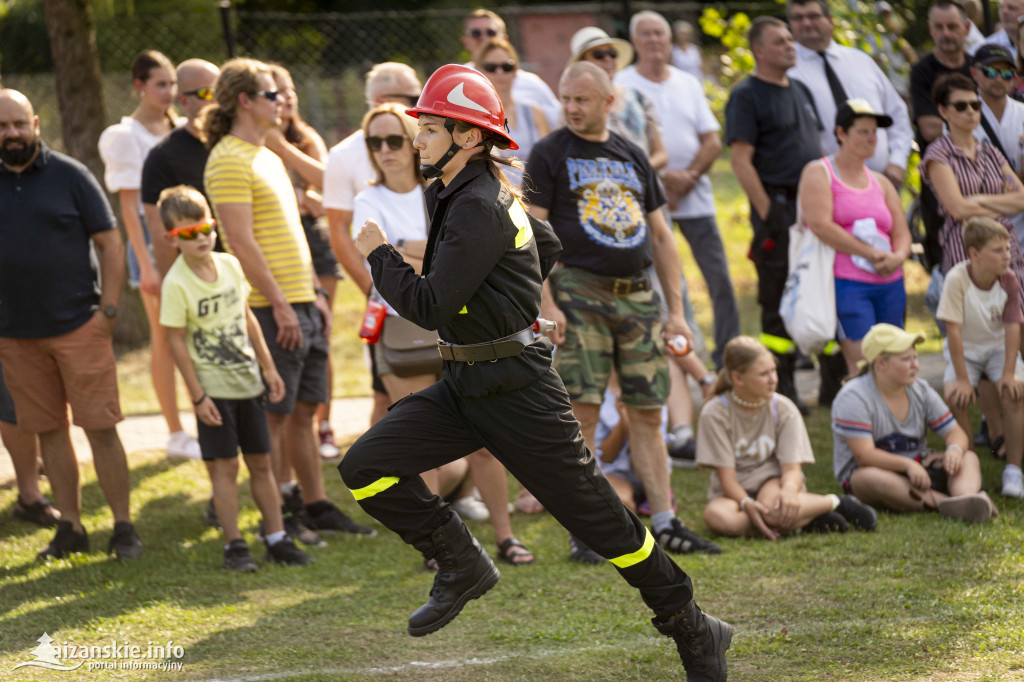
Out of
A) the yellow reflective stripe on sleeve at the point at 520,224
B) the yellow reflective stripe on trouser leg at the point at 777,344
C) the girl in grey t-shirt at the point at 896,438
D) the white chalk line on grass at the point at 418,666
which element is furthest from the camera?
the yellow reflective stripe on trouser leg at the point at 777,344

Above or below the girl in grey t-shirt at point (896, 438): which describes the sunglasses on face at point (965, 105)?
above

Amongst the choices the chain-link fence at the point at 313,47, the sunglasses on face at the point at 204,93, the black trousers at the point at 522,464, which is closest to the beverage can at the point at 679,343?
the black trousers at the point at 522,464

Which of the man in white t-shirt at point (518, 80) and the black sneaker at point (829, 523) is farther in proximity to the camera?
the man in white t-shirt at point (518, 80)

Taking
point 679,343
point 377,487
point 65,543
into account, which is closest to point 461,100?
point 377,487

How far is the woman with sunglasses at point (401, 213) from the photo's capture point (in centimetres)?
568

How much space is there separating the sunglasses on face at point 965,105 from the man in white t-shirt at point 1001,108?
0.36 m

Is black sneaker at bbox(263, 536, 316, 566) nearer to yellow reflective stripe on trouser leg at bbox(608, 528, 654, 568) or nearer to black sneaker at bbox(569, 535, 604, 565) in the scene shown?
black sneaker at bbox(569, 535, 604, 565)

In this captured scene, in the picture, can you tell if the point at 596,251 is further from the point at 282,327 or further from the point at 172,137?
the point at 172,137

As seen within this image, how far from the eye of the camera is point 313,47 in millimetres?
15383

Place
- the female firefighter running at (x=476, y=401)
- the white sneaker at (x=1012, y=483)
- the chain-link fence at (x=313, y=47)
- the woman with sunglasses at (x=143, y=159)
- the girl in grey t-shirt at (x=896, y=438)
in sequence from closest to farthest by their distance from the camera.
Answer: the female firefighter running at (x=476, y=401)
the girl in grey t-shirt at (x=896, y=438)
the white sneaker at (x=1012, y=483)
the woman with sunglasses at (x=143, y=159)
the chain-link fence at (x=313, y=47)

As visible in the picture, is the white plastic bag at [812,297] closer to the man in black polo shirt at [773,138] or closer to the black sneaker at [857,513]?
the man in black polo shirt at [773,138]

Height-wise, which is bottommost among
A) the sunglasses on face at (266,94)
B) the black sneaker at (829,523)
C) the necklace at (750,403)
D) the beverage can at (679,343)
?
the black sneaker at (829,523)

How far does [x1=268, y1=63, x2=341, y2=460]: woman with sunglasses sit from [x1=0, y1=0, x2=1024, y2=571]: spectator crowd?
0.25 feet

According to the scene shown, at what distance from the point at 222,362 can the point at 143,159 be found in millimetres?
2289
